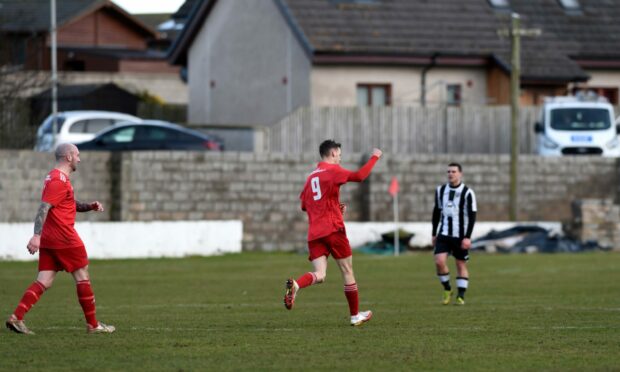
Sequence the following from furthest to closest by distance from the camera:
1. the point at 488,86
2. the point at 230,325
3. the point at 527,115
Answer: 1. the point at 488,86
2. the point at 527,115
3. the point at 230,325

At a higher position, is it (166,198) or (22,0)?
(22,0)

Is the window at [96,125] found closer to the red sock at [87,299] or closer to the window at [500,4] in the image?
the window at [500,4]

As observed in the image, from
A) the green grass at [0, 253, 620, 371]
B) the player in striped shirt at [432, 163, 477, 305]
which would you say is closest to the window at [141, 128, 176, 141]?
the green grass at [0, 253, 620, 371]

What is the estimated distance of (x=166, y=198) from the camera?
116ft

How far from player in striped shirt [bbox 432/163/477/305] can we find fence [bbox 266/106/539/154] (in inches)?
926

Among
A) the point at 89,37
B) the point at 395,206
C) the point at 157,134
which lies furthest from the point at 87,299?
the point at 89,37

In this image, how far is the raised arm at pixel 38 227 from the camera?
42.1 feet

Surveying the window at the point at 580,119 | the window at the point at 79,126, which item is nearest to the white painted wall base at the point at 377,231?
the window at the point at 580,119

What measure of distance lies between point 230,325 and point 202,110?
37.7 m

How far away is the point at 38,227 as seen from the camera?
1303cm

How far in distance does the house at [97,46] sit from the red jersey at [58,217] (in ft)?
163

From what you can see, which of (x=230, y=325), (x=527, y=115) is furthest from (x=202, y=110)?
(x=230, y=325)

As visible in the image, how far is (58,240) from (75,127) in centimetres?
2691

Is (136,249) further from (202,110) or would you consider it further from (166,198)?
(202,110)
